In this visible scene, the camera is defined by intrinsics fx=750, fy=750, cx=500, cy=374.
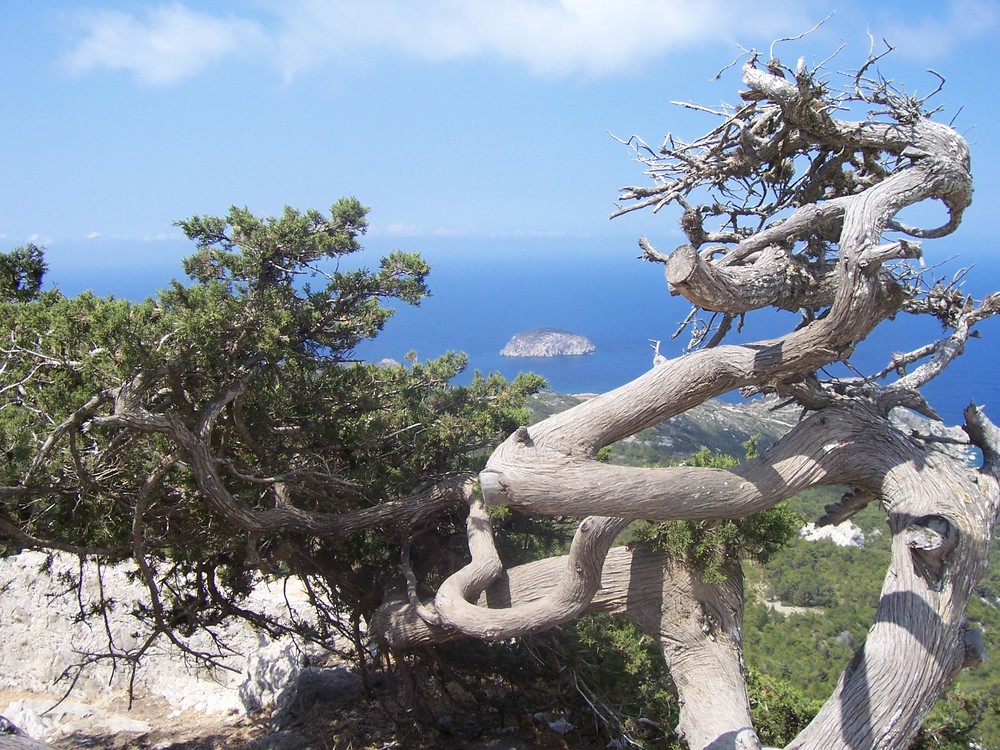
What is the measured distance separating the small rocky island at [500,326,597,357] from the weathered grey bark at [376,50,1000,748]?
54.4 metres

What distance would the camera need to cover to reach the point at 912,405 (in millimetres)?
4254

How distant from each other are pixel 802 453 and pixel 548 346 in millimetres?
56169

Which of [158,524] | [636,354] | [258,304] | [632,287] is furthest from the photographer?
[632,287]

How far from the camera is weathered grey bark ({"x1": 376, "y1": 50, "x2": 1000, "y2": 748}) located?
11.8 ft

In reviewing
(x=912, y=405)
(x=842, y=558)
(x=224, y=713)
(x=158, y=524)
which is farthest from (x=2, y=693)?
(x=842, y=558)

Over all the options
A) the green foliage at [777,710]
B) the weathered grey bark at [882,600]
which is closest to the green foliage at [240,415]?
the weathered grey bark at [882,600]

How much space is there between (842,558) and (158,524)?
17468 mm

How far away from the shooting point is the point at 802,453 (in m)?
4.04

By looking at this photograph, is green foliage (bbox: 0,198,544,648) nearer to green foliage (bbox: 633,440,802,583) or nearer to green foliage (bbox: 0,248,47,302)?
green foliage (bbox: 0,248,47,302)

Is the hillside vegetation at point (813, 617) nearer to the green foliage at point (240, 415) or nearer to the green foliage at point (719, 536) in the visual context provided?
the green foliage at point (719, 536)

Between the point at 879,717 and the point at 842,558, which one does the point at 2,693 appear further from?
the point at 842,558

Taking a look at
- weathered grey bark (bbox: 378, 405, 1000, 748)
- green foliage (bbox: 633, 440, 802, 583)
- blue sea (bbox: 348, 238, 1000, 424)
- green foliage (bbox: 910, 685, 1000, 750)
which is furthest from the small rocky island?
weathered grey bark (bbox: 378, 405, 1000, 748)

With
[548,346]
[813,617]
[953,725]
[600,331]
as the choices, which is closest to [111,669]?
[953,725]

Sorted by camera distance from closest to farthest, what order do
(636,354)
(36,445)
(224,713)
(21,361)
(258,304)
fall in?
(36,445) → (21,361) → (258,304) → (224,713) → (636,354)
